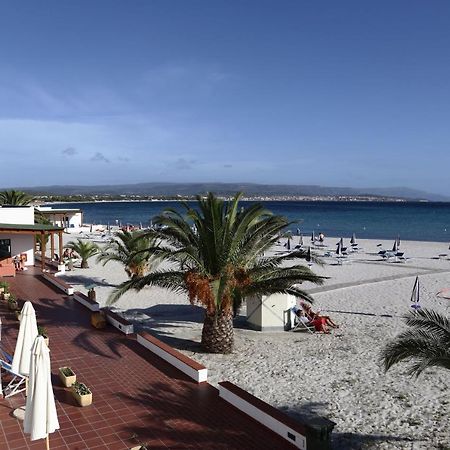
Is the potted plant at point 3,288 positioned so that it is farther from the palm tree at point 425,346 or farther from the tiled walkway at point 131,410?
the palm tree at point 425,346

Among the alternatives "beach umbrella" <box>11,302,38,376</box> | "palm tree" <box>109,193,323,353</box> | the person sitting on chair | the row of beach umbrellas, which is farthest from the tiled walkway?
the person sitting on chair

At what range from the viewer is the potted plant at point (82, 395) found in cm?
744

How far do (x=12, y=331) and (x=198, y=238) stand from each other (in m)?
5.21

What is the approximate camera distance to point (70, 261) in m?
24.8

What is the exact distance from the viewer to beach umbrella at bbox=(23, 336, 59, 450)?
532 centimetres

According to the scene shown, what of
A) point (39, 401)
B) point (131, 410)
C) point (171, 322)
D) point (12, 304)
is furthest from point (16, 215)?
point (39, 401)

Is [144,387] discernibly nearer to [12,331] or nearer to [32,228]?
[12,331]

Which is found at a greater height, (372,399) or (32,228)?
(32,228)

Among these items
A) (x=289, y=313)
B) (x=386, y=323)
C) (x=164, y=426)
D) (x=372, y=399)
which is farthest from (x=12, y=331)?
(x=386, y=323)

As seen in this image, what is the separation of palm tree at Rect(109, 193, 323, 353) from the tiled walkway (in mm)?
1808

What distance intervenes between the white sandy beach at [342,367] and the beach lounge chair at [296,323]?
37 cm

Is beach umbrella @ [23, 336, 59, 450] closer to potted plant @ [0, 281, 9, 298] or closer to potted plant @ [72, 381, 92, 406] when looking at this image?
potted plant @ [72, 381, 92, 406]

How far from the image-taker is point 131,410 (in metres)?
7.40

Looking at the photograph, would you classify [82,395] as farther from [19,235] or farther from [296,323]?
[19,235]
